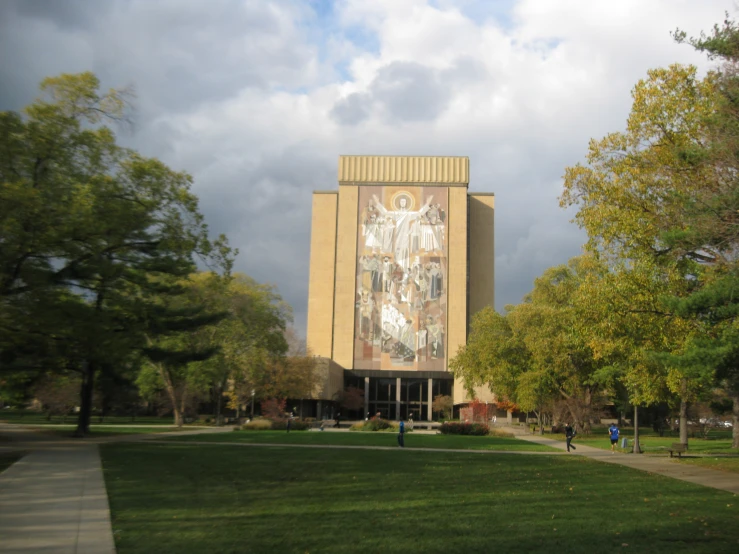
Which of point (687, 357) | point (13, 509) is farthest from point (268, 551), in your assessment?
point (687, 357)

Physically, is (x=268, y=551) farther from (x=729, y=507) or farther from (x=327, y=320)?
(x=327, y=320)

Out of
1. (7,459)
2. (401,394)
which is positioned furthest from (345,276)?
(7,459)

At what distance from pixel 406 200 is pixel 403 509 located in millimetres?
80917

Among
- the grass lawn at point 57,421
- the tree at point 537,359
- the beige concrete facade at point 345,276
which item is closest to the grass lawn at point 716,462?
the tree at point 537,359

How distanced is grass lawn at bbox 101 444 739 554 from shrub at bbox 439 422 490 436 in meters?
25.0

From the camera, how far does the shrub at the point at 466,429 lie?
47062mm

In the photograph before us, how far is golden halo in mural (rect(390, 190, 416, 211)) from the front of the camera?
9225 centimetres

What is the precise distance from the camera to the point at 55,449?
85.3ft

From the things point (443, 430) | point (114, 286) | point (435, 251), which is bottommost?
point (443, 430)

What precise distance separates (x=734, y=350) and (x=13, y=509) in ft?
57.1

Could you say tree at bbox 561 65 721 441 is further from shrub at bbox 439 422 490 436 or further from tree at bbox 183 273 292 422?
tree at bbox 183 273 292 422

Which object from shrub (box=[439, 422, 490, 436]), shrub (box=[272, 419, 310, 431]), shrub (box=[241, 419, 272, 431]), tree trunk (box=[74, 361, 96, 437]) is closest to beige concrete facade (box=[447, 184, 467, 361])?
shrub (box=[439, 422, 490, 436])

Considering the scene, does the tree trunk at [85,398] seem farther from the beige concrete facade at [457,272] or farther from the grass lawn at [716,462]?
the beige concrete facade at [457,272]

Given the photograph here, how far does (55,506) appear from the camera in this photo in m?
12.9
